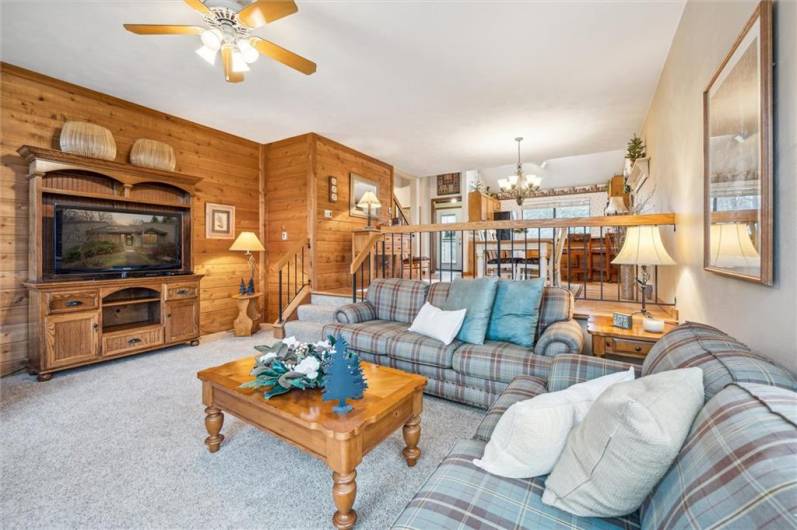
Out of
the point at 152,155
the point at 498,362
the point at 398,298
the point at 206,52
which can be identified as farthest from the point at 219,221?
the point at 498,362

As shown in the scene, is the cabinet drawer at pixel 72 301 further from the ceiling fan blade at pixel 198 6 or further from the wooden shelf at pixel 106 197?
the ceiling fan blade at pixel 198 6

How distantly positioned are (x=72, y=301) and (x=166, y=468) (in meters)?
2.28

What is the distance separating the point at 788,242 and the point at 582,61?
101 inches

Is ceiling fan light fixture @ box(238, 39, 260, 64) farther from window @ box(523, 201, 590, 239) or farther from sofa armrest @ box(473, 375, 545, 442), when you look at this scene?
window @ box(523, 201, 590, 239)

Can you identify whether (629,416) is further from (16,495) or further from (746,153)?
(16,495)

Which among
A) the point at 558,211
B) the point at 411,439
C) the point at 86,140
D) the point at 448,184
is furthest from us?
the point at 558,211

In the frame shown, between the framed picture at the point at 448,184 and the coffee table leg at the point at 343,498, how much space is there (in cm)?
764

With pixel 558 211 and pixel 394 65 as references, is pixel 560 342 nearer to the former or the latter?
pixel 394 65

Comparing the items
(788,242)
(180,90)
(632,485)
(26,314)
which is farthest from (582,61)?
(26,314)

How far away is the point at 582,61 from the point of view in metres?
3.00

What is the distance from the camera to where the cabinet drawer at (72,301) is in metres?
2.96

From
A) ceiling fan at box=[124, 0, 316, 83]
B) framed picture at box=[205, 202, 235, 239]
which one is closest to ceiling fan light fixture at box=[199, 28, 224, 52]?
ceiling fan at box=[124, 0, 316, 83]

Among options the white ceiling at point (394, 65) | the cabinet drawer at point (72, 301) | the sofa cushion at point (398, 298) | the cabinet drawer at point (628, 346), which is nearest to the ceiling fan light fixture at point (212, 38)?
the white ceiling at point (394, 65)

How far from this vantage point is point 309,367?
5.49 feet
